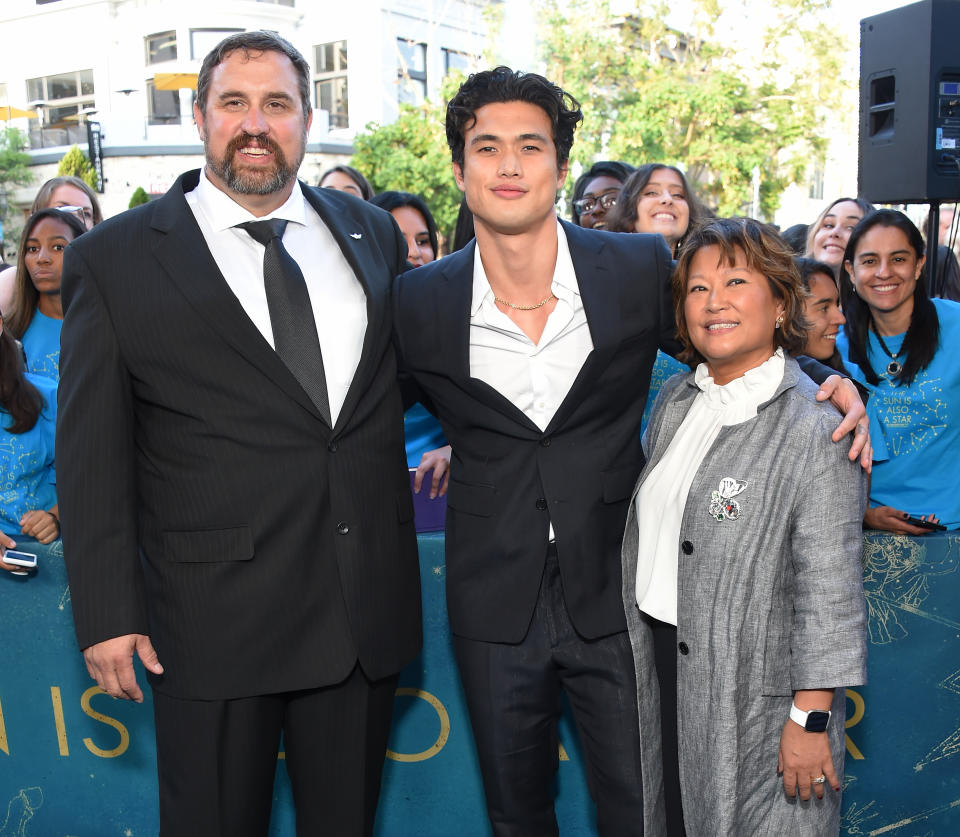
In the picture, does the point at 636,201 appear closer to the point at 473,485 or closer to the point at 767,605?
the point at 473,485

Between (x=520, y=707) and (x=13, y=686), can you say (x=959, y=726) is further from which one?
(x=13, y=686)

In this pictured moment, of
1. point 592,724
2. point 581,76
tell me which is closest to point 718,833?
point 592,724

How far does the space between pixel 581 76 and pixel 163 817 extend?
826 inches

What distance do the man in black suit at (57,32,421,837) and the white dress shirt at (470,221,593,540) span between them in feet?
0.83

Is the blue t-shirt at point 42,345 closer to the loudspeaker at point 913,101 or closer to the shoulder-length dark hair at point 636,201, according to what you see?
the shoulder-length dark hair at point 636,201

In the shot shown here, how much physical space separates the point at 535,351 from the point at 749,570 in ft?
2.29

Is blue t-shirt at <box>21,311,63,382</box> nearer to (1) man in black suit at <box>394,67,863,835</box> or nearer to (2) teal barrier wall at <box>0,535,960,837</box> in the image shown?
(2) teal barrier wall at <box>0,535,960,837</box>

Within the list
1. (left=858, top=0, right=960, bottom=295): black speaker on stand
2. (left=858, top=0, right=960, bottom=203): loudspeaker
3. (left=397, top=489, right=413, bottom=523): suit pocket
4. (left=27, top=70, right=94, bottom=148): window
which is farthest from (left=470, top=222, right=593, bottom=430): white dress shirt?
(left=27, top=70, right=94, bottom=148): window


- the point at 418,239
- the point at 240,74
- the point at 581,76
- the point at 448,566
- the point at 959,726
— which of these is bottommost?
the point at 959,726

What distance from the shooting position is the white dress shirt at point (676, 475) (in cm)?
220

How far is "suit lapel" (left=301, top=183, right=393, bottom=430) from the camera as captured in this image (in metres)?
2.23

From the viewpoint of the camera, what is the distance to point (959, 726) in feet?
9.18

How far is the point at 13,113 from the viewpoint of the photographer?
27.6m

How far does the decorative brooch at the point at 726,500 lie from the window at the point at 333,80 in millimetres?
27100
